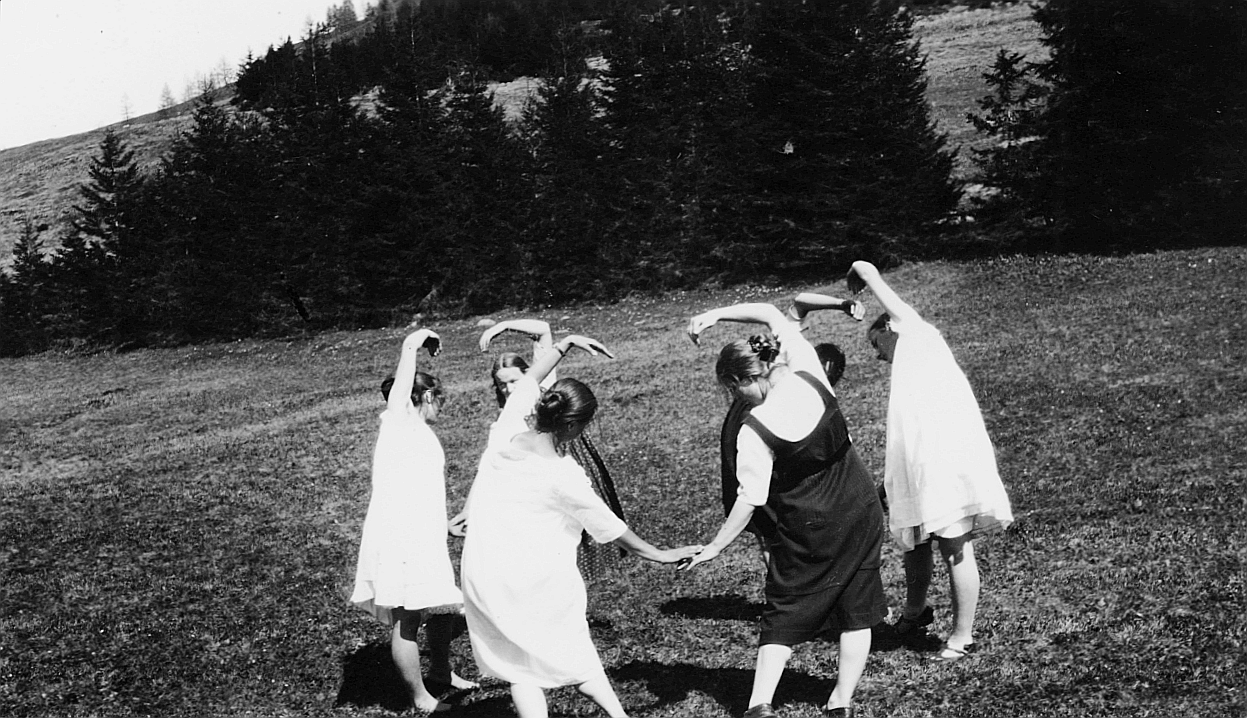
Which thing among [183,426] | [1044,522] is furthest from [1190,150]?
[183,426]

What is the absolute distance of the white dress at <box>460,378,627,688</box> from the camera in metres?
4.87

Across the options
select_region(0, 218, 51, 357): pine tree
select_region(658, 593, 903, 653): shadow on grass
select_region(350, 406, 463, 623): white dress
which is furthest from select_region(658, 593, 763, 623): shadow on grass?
select_region(0, 218, 51, 357): pine tree

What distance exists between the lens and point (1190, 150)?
27.1m

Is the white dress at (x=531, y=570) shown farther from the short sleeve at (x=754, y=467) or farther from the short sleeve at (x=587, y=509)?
the short sleeve at (x=754, y=467)

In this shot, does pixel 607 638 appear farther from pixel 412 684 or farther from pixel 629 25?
pixel 629 25

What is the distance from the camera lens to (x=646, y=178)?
125ft

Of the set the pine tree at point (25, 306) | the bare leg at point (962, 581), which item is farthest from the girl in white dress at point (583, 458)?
the pine tree at point (25, 306)

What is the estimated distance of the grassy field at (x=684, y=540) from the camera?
619 cm

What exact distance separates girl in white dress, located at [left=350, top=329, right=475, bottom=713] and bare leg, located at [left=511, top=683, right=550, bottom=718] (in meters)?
1.37

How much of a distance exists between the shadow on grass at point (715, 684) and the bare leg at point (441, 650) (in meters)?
1.07

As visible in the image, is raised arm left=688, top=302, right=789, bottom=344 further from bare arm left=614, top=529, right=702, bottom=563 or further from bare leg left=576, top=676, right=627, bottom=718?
bare leg left=576, top=676, right=627, bottom=718

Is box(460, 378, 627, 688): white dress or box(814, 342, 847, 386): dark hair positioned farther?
box(814, 342, 847, 386): dark hair

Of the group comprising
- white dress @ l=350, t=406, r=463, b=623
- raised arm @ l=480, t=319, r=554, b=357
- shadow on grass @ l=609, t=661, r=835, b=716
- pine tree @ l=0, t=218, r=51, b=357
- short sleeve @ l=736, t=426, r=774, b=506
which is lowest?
pine tree @ l=0, t=218, r=51, b=357

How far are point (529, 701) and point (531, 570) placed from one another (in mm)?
621
